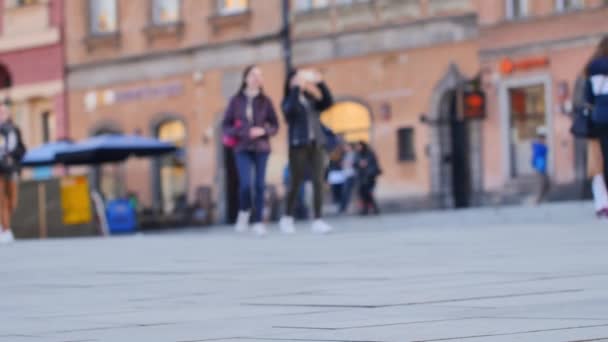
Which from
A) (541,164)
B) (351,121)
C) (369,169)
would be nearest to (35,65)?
(351,121)

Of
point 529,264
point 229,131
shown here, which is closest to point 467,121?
point 229,131

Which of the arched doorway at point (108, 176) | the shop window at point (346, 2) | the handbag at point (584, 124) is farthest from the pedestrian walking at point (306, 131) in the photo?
the arched doorway at point (108, 176)

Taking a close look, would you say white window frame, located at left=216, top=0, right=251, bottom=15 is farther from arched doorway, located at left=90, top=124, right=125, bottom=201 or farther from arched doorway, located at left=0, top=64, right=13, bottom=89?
arched doorway, located at left=0, top=64, right=13, bottom=89

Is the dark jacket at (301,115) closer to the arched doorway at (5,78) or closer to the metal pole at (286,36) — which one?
the metal pole at (286,36)

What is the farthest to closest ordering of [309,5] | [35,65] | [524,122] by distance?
[35,65]
[309,5]
[524,122]

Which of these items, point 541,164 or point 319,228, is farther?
point 541,164

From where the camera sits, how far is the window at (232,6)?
38719 mm

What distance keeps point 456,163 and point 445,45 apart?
100 inches

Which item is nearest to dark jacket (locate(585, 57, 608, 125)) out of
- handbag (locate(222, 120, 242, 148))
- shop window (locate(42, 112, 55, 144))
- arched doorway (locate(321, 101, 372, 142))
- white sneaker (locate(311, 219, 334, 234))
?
white sneaker (locate(311, 219, 334, 234))

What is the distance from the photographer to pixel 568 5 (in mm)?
31953

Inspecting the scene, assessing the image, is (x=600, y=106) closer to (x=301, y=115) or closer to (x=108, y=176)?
(x=301, y=115)

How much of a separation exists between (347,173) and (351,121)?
64.0 inches

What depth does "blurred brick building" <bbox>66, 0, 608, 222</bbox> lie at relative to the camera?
3275cm

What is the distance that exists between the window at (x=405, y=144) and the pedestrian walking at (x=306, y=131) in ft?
59.2
